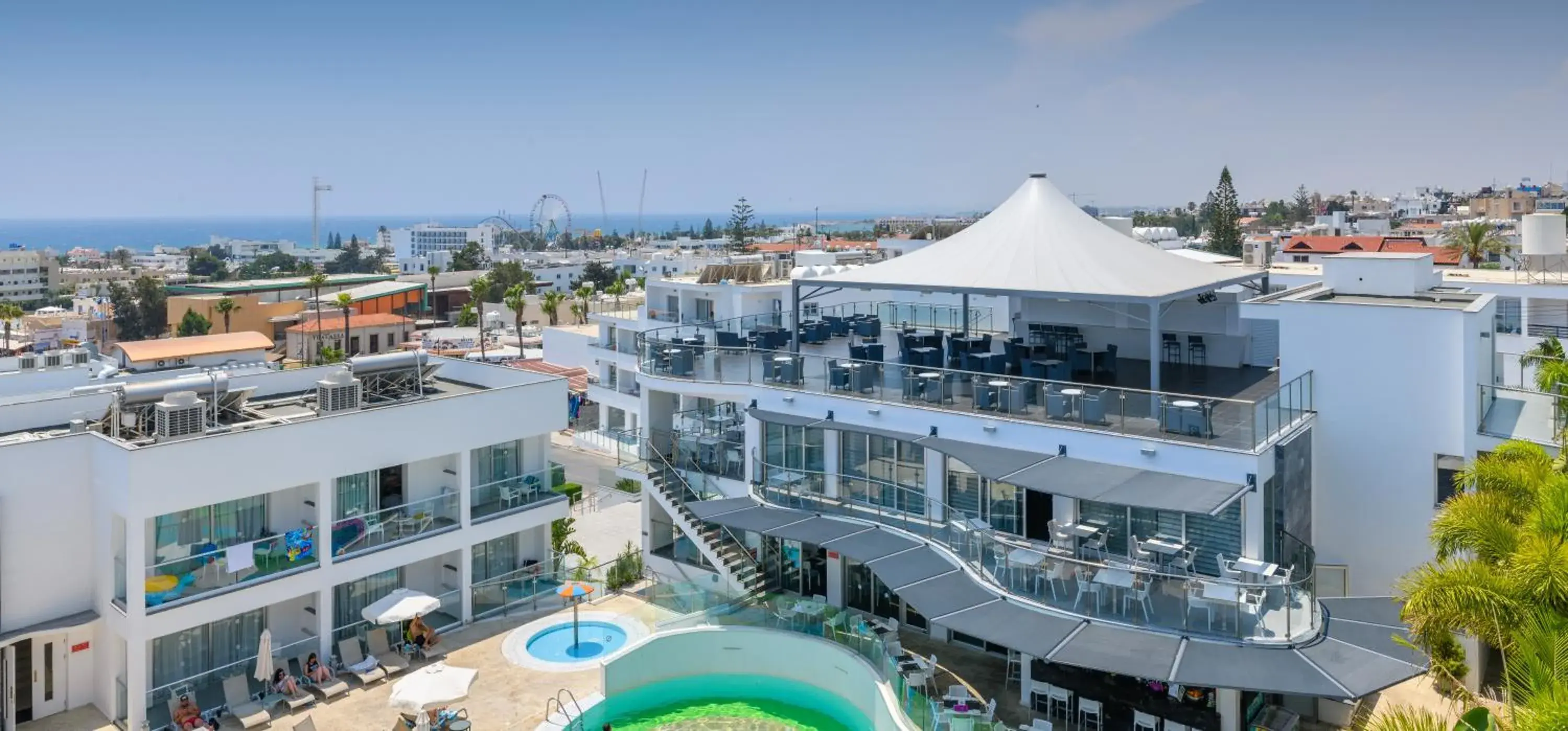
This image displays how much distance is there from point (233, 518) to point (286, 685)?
363 cm

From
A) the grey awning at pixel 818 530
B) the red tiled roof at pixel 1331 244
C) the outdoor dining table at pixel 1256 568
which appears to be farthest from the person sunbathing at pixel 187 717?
the red tiled roof at pixel 1331 244

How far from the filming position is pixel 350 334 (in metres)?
86.1

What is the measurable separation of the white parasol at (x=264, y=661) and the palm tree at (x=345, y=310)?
196 ft

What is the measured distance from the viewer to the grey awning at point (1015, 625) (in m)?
15.7

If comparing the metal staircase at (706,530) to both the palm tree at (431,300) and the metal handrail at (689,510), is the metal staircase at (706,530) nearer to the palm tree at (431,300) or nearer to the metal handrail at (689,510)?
the metal handrail at (689,510)

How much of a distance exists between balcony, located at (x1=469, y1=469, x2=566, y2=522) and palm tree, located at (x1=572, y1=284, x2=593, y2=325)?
54.6 m

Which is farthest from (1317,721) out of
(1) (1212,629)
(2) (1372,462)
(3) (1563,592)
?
(3) (1563,592)

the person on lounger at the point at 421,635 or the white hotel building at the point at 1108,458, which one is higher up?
the white hotel building at the point at 1108,458

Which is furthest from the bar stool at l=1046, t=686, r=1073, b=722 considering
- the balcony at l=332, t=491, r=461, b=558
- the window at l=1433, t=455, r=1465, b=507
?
the balcony at l=332, t=491, r=461, b=558

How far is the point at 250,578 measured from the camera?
20375 millimetres

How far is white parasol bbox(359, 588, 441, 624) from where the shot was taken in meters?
21.4

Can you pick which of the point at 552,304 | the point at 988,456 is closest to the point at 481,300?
the point at 552,304

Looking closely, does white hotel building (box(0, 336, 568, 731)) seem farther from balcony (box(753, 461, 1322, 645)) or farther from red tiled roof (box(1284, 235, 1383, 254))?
red tiled roof (box(1284, 235, 1383, 254))

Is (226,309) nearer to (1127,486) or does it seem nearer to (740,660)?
(740,660)
